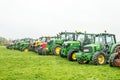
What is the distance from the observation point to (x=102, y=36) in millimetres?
18188

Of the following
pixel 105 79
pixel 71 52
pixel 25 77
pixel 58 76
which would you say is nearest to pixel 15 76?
pixel 25 77

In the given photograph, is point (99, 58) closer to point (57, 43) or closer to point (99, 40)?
point (99, 40)

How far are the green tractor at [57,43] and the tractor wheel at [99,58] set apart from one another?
6211mm

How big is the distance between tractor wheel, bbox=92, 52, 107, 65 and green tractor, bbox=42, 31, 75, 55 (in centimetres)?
621

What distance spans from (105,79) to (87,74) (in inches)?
55.7

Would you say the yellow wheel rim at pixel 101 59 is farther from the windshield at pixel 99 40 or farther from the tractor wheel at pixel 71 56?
the tractor wheel at pixel 71 56

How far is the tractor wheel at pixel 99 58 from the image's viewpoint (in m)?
16.3

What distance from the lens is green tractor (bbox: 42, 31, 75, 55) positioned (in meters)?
23.6

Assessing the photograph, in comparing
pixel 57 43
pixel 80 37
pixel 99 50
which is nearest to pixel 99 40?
pixel 99 50

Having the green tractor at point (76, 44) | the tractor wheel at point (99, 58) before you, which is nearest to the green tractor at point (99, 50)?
the tractor wheel at point (99, 58)

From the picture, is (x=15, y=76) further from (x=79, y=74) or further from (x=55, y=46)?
(x=55, y=46)

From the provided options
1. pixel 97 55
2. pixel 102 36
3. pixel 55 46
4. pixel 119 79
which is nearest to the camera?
pixel 119 79

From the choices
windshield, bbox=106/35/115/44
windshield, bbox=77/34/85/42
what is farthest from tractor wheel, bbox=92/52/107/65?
windshield, bbox=77/34/85/42

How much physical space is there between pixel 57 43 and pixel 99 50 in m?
7.82
